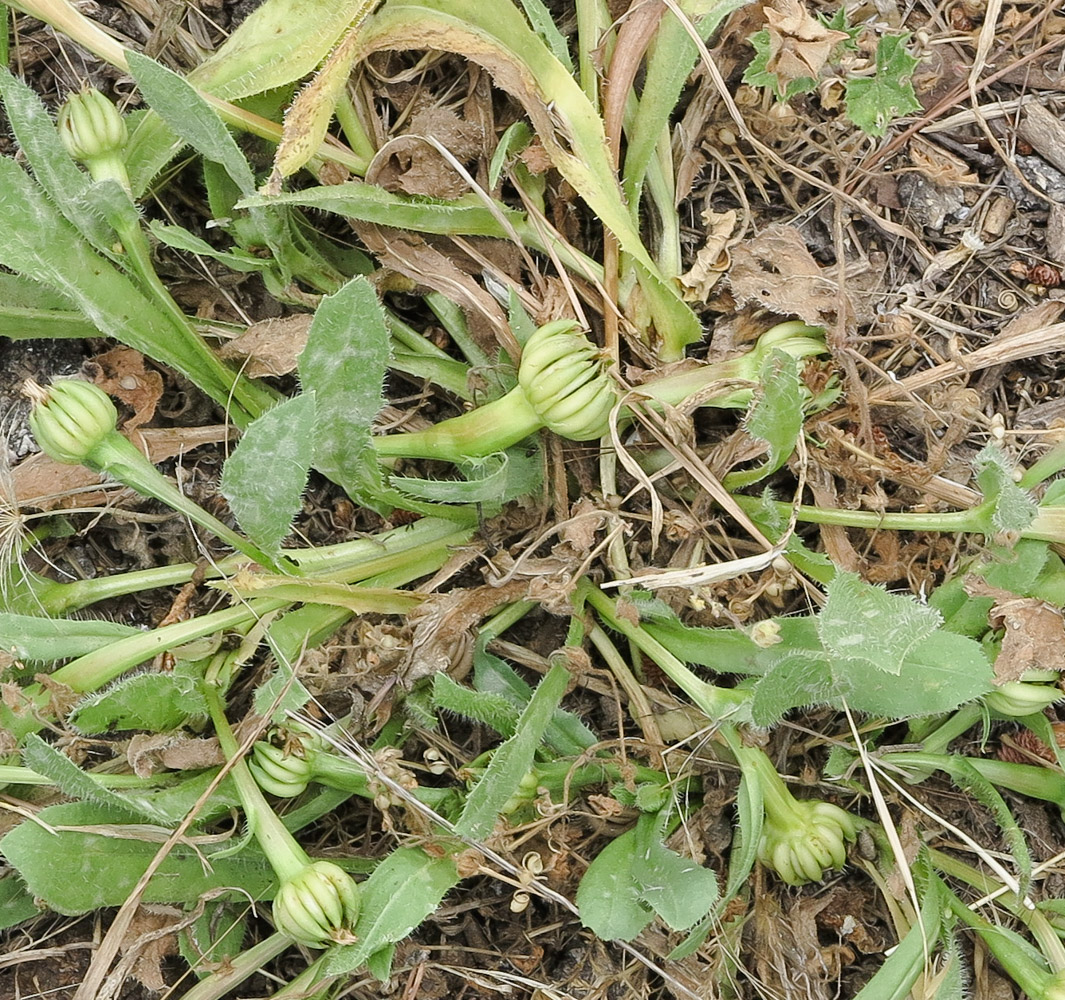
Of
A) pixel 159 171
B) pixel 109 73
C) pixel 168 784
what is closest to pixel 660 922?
pixel 168 784

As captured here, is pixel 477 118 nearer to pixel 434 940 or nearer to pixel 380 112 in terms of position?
pixel 380 112

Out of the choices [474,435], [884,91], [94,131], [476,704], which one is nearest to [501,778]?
[476,704]

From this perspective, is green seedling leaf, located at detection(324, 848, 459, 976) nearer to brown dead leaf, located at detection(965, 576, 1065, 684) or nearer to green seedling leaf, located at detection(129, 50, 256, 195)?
brown dead leaf, located at detection(965, 576, 1065, 684)

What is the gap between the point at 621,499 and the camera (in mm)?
1825

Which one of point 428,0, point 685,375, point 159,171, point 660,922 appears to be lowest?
point 660,922

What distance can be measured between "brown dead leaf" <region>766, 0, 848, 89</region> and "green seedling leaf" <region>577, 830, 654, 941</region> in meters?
1.42

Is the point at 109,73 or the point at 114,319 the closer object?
the point at 114,319

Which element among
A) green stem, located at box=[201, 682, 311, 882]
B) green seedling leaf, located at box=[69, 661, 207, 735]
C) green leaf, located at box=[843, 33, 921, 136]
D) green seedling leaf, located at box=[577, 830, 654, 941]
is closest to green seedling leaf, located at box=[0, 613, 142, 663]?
green seedling leaf, located at box=[69, 661, 207, 735]

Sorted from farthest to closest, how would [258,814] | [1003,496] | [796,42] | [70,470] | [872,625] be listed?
[70,470]
[796,42]
[258,814]
[1003,496]
[872,625]

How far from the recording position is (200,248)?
1.78m

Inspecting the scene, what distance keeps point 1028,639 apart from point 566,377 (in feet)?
2.84

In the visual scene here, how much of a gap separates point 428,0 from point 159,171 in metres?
0.60

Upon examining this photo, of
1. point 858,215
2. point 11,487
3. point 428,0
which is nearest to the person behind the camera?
point 428,0

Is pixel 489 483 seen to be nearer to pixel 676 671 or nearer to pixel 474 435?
pixel 474 435
